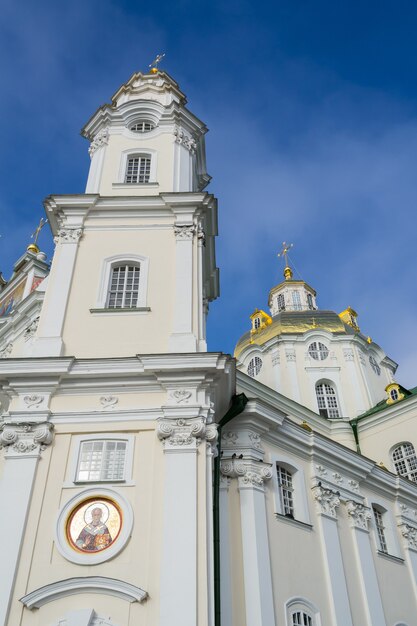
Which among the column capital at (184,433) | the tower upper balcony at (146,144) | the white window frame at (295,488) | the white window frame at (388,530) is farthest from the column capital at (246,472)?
the tower upper balcony at (146,144)

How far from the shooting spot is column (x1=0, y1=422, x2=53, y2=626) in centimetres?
1044

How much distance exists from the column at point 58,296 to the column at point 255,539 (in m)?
5.13

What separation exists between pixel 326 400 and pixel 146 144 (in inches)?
677

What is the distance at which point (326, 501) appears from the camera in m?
16.3

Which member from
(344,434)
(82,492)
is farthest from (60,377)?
(344,434)

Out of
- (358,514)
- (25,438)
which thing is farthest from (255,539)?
(25,438)

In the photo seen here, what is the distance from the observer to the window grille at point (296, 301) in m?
42.2

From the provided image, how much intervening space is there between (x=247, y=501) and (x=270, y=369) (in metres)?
19.1

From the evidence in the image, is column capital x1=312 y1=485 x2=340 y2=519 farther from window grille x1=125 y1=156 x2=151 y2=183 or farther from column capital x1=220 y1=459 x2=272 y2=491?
window grille x1=125 y1=156 x2=151 y2=183

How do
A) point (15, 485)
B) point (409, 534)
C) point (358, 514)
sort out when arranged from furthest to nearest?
point (409, 534)
point (358, 514)
point (15, 485)

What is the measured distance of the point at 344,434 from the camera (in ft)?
92.9

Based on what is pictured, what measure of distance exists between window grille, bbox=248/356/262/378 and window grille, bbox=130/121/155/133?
649 inches

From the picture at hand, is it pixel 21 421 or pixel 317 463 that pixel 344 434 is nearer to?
pixel 317 463

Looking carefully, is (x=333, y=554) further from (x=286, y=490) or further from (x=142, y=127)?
(x=142, y=127)
